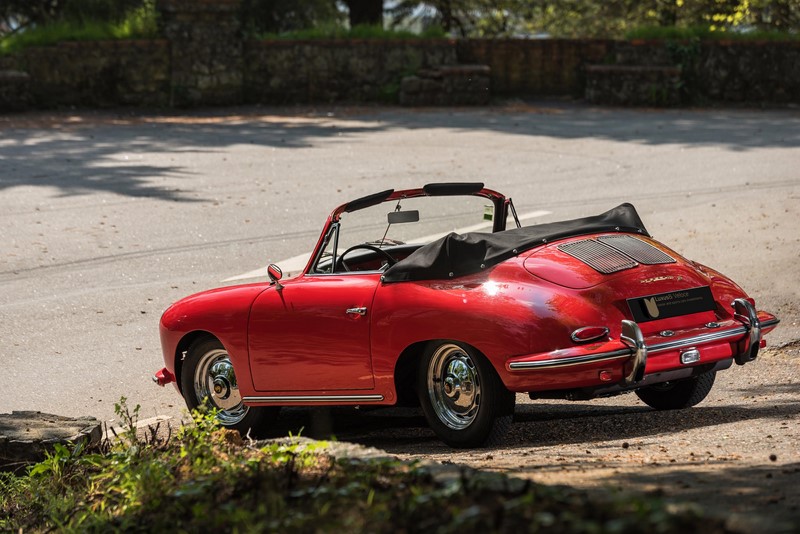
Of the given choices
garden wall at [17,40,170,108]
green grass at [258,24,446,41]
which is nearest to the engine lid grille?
garden wall at [17,40,170,108]

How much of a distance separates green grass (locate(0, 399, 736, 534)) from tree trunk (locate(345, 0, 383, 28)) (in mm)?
25949

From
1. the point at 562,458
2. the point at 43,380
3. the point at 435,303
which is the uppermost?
the point at 435,303

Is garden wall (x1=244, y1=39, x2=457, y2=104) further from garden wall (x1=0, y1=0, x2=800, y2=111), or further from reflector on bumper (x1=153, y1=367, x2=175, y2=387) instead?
reflector on bumper (x1=153, y1=367, x2=175, y2=387)

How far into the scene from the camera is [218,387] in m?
7.72

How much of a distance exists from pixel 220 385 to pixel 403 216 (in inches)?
64.1

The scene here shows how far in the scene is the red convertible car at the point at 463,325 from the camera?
245 inches

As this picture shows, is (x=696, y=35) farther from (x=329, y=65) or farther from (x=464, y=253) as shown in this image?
(x=464, y=253)

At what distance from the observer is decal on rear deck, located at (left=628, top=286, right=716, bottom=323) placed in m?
6.41

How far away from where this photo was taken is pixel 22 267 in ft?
40.9

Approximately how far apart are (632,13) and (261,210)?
2472cm

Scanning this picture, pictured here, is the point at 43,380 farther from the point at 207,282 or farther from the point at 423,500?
the point at 423,500

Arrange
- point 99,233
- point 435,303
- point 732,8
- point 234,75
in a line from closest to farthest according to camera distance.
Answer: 1. point 435,303
2. point 99,233
3. point 234,75
4. point 732,8

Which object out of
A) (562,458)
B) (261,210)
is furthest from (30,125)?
(562,458)

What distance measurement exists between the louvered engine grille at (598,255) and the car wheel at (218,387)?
7.49ft
